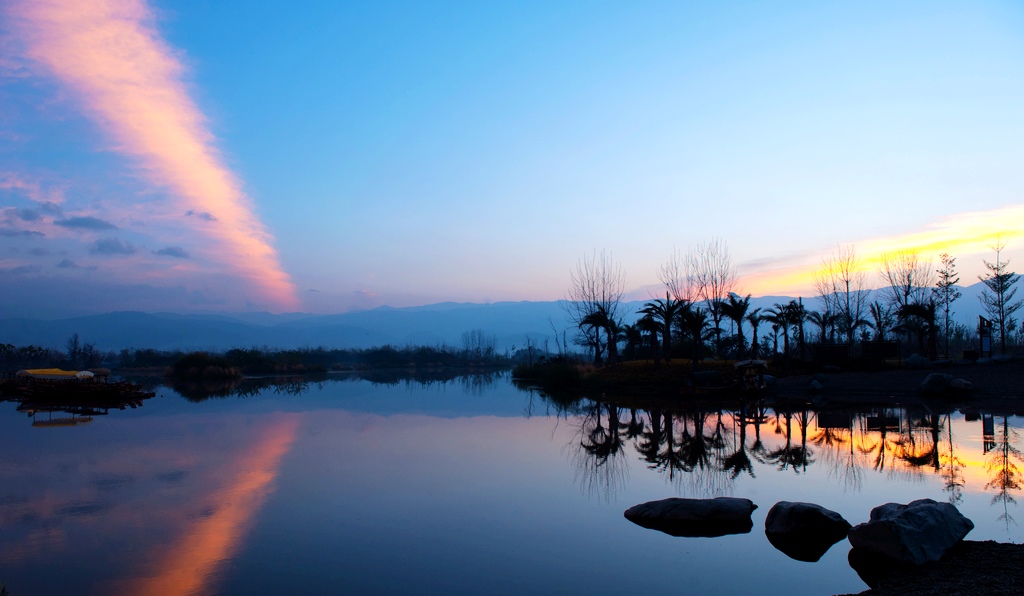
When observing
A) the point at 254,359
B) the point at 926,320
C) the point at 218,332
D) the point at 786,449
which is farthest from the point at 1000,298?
the point at 218,332

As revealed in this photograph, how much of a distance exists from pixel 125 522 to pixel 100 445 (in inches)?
348

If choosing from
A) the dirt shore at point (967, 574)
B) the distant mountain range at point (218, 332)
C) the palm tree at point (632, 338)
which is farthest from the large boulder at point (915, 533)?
the distant mountain range at point (218, 332)

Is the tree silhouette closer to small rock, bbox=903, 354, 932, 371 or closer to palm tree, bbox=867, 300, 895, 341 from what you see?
small rock, bbox=903, 354, 932, 371

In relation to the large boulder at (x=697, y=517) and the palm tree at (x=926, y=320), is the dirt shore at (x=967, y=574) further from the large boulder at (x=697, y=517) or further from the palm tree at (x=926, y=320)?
the palm tree at (x=926, y=320)

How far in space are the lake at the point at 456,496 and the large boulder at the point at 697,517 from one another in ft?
0.81

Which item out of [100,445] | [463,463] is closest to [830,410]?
[463,463]

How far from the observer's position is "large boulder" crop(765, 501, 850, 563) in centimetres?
717

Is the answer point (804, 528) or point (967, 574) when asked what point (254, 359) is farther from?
point (967, 574)

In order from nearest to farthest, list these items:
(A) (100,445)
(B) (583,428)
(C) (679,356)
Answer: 1. (A) (100,445)
2. (B) (583,428)
3. (C) (679,356)

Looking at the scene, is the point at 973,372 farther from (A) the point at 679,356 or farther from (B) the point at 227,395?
(B) the point at 227,395

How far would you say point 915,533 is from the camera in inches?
240

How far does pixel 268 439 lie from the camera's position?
16016 millimetres

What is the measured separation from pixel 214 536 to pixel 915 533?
777 cm

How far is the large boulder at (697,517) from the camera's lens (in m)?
7.77
